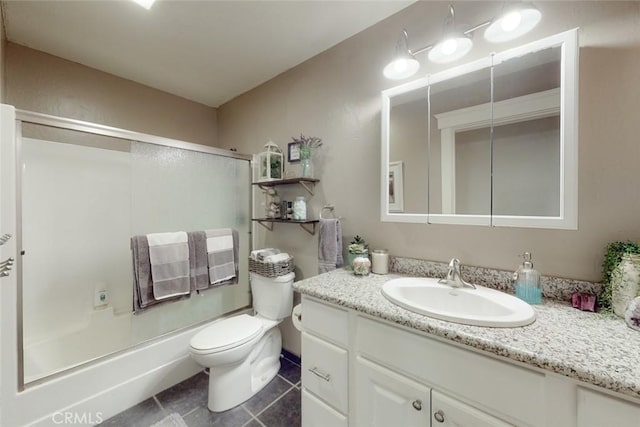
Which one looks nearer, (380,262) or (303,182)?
(380,262)

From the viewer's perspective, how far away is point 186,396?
1635mm

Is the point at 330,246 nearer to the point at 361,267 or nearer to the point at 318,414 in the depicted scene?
the point at 361,267

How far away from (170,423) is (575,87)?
8.31ft

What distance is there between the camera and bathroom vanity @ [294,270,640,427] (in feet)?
2.02

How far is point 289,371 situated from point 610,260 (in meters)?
1.89

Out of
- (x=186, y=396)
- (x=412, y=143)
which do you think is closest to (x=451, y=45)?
(x=412, y=143)

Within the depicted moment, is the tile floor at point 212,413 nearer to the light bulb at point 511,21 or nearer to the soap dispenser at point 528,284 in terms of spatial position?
the soap dispenser at point 528,284

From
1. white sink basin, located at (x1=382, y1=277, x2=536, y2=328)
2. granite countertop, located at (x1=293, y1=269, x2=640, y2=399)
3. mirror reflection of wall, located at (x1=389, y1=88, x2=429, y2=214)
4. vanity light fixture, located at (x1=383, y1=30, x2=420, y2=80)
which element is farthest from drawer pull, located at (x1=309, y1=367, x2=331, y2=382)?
vanity light fixture, located at (x1=383, y1=30, x2=420, y2=80)

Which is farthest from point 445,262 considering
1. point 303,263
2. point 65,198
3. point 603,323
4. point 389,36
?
→ point 65,198

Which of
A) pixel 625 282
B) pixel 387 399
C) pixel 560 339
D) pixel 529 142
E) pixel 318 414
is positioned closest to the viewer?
pixel 560 339

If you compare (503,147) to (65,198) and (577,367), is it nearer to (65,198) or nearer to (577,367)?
(577,367)

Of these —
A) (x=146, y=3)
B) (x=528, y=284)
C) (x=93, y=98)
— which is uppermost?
(x=146, y=3)

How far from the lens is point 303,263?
1.93 meters

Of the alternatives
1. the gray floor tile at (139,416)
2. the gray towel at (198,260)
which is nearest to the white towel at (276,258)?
the gray towel at (198,260)
